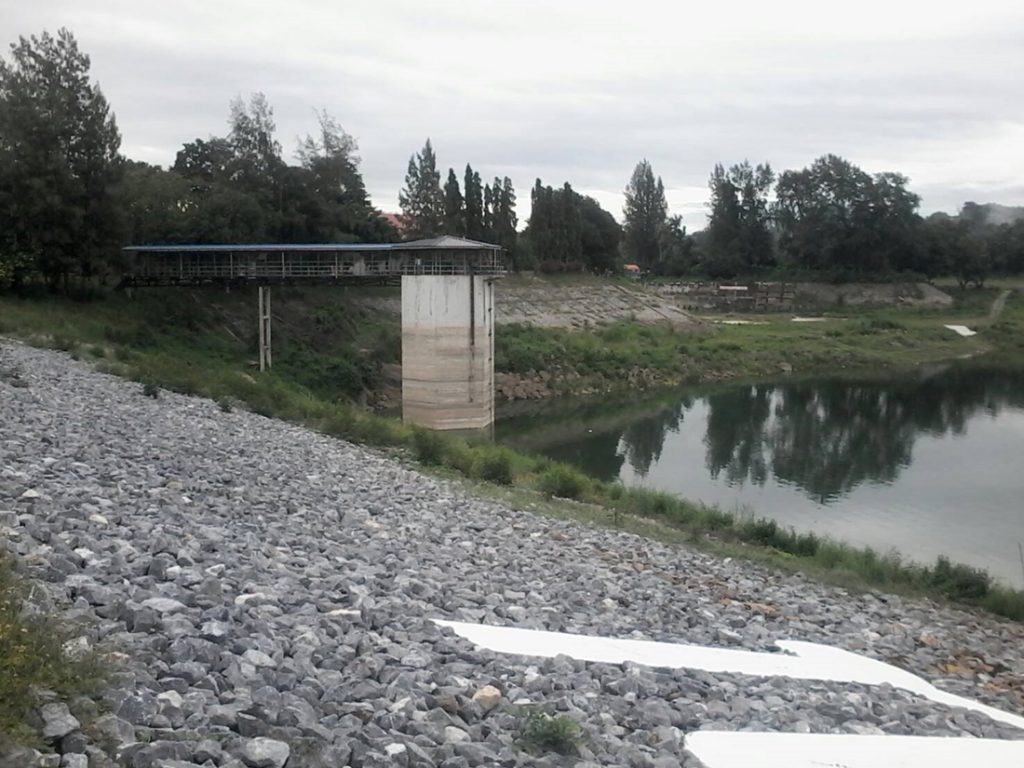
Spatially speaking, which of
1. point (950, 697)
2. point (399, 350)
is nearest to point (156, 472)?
point (950, 697)

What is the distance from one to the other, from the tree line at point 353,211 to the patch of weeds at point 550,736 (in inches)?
1499

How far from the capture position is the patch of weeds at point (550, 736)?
251 inches

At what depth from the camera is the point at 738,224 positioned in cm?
11088

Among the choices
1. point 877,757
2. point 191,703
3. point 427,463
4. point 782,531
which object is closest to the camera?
point 191,703

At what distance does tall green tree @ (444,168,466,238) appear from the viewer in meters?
72.8

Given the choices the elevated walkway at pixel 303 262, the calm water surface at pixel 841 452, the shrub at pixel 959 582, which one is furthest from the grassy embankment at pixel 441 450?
the calm water surface at pixel 841 452

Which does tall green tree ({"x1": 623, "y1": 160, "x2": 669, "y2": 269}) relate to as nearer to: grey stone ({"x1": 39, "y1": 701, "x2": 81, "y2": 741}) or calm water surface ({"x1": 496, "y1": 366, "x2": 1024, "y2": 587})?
calm water surface ({"x1": 496, "y1": 366, "x2": 1024, "y2": 587})

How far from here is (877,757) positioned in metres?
7.73

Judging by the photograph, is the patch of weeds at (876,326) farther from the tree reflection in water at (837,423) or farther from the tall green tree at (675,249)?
the tall green tree at (675,249)

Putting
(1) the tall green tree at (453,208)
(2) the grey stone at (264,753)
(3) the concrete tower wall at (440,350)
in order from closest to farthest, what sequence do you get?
(2) the grey stone at (264,753) → (3) the concrete tower wall at (440,350) → (1) the tall green tree at (453,208)

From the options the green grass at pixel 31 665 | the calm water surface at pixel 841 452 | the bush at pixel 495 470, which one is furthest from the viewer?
the calm water surface at pixel 841 452

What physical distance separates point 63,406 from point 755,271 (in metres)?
96.0

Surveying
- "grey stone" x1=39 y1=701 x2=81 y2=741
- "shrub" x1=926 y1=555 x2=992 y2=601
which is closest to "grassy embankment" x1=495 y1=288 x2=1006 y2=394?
"shrub" x1=926 y1=555 x2=992 y2=601

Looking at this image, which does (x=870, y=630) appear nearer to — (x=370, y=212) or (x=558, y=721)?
(x=558, y=721)
